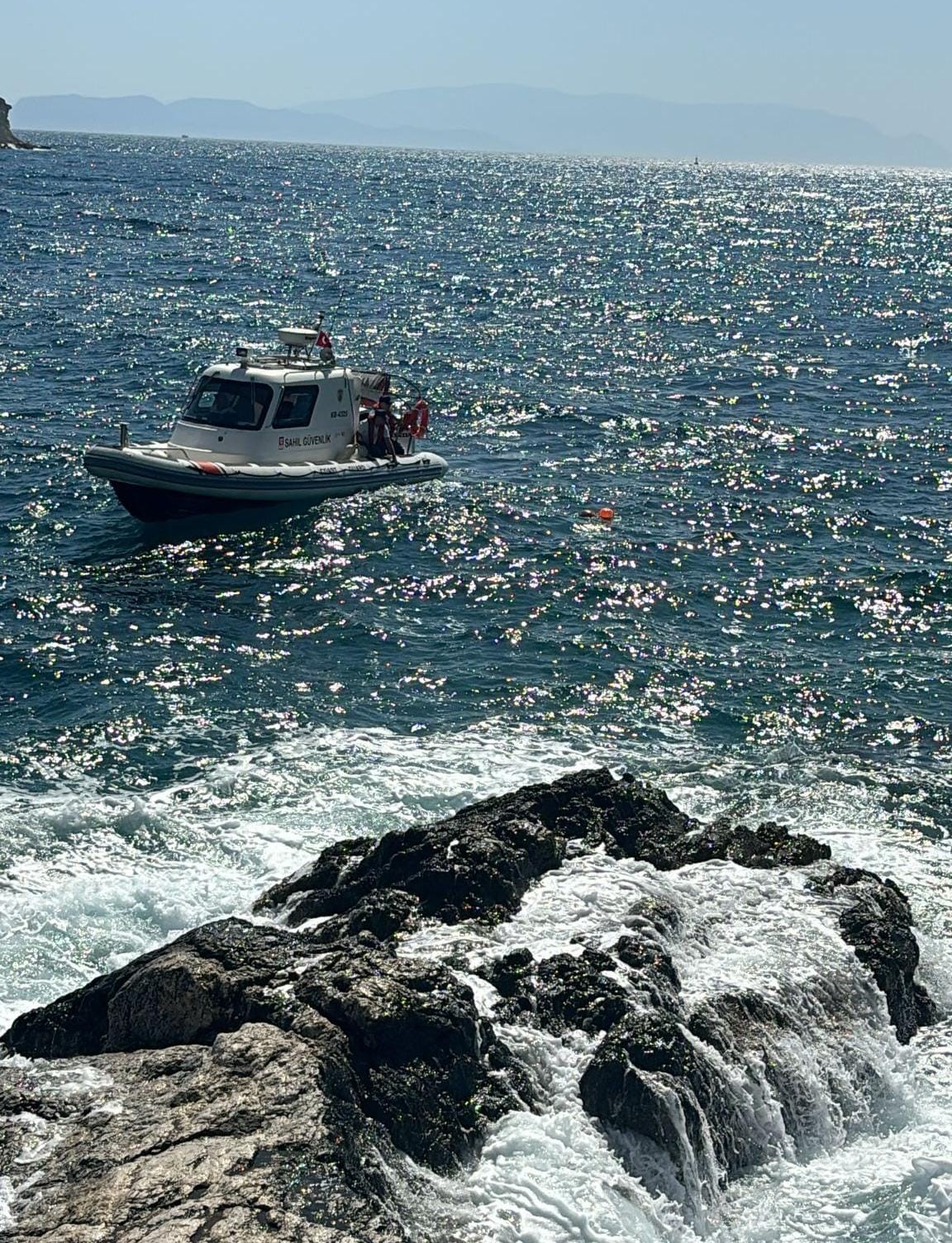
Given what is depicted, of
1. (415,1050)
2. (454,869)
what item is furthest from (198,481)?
(415,1050)

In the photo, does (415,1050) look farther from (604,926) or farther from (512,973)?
(604,926)

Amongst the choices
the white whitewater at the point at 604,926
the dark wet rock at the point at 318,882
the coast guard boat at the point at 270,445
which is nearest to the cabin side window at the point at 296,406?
the coast guard boat at the point at 270,445

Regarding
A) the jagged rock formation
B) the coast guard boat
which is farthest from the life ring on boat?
the jagged rock formation

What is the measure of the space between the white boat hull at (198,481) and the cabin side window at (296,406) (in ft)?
3.27

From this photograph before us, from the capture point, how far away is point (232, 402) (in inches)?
1309

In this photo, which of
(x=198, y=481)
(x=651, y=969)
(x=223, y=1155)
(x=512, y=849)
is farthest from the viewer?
(x=198, y=481)

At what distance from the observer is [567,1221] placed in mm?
11977

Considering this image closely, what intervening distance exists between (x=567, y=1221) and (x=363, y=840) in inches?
281

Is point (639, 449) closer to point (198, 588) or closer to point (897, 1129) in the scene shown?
point (198, 588)

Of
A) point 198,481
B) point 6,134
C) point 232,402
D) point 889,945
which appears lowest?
point 889,945

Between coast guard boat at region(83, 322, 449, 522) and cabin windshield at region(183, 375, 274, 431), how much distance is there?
0.06ft

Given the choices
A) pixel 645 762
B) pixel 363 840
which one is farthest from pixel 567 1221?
pixel 645 762

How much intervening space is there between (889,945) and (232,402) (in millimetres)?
21856

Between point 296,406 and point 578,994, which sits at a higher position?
point 296,406
